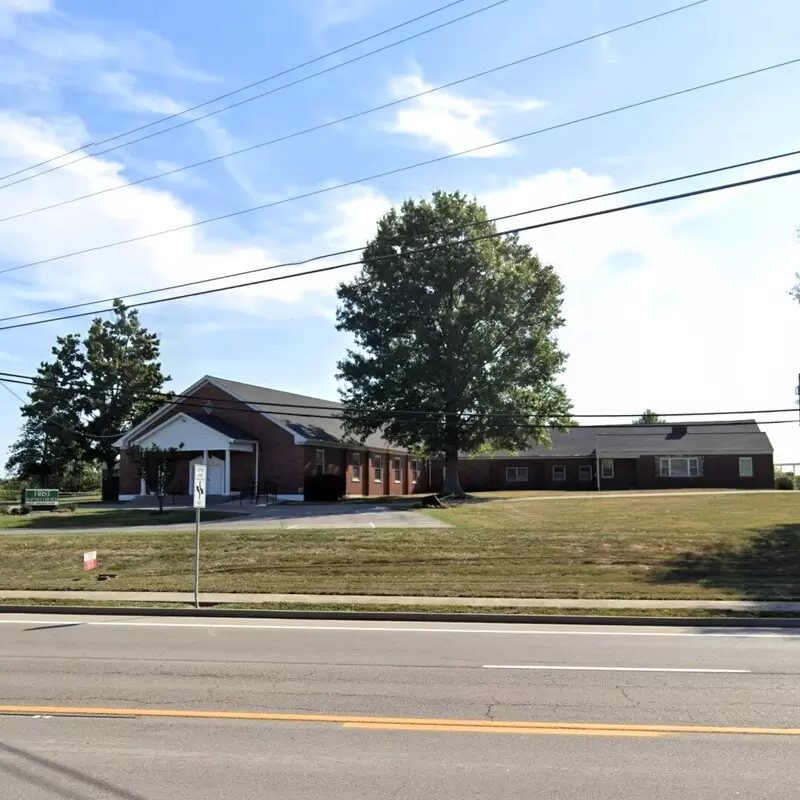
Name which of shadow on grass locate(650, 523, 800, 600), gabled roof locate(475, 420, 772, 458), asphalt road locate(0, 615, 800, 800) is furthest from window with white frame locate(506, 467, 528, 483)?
asphalt road locate(0, 615, 800, 800)

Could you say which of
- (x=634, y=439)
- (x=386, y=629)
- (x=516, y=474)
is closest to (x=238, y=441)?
(x=516, y=474)

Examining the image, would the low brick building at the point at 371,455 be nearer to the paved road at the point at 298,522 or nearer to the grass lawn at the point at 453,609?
the paved road at the point at 298,522

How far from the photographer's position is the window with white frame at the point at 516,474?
58844 mm

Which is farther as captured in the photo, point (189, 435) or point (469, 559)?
point (189, 435)

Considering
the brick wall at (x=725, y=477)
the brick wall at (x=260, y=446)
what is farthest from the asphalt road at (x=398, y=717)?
the brick wall at (x=725, y=477)

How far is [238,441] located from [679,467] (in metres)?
30.8

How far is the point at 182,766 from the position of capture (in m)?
5.64

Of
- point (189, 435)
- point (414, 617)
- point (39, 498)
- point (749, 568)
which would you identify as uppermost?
point (189, 435)

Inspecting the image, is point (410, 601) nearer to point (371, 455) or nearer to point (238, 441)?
point (238, 441)

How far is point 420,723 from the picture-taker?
266 inches

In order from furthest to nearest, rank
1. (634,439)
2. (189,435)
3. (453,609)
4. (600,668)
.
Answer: (634,439) < (189,435) < (453,609) < (600,668)

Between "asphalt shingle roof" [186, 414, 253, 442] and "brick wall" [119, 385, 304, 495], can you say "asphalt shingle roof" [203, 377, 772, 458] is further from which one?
"asphalt shingle roof" [186, 414, 253, 442]

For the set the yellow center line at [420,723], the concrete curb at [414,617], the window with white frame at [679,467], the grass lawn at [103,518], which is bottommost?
the concrete curb at [414,617]

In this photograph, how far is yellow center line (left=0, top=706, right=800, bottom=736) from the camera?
6504mm
